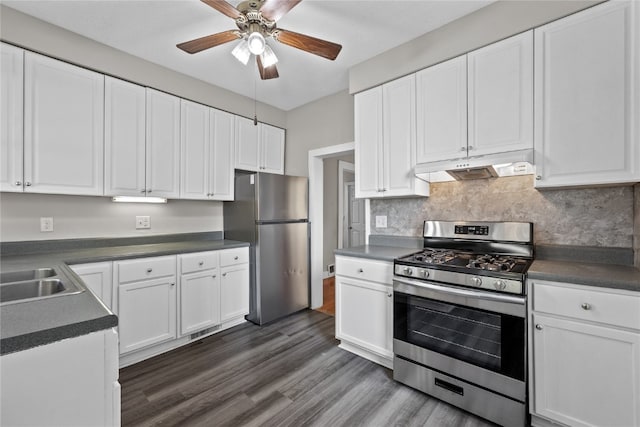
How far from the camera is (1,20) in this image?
1.95m

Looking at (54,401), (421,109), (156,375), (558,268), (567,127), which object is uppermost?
(421,109)

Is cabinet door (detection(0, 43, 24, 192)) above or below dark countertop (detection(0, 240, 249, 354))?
above

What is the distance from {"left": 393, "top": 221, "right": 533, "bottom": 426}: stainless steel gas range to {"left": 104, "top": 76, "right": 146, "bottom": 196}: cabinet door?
2.37 meters

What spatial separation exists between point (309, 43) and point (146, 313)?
242 centimetres

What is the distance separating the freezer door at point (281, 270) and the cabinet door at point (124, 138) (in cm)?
126

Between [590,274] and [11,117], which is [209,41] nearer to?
[11,117]

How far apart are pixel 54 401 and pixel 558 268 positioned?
7.46 ft

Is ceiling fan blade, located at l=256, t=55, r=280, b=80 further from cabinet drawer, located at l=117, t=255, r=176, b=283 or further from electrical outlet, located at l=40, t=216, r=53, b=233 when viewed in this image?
electrical outlet, located at l=40, t=216, r=53, b=233

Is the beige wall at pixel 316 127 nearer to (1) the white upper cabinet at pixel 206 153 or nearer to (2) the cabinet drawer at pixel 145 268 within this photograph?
(1) the white upper cabinet at pixel 206 153

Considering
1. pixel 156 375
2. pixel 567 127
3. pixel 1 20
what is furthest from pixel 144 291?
pixel 567 127

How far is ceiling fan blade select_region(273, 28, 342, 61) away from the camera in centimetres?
186

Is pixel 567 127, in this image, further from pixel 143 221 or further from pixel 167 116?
pixel 143 221

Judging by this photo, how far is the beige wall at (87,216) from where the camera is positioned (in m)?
2.16

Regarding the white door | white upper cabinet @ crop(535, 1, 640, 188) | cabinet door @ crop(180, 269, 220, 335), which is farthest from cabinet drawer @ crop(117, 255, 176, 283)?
the white door
